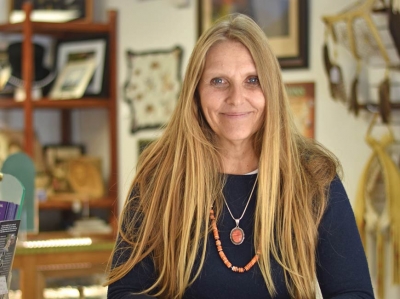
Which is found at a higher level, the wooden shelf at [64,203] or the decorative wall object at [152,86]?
the decorative wall object at [152,86]

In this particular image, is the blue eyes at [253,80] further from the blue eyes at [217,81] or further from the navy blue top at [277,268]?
the navy blue top at [277,268]

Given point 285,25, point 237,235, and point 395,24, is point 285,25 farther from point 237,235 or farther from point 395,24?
point 237,235

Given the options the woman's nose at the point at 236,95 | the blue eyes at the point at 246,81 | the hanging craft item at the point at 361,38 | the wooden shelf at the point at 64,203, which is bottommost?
the wooden shelf at the point at 64,203

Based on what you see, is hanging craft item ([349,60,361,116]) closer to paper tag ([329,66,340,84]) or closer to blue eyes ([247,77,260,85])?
paper tag ([329,66,340,84])

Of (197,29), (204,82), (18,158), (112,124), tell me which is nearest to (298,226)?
(204,82)

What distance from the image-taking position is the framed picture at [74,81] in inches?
178

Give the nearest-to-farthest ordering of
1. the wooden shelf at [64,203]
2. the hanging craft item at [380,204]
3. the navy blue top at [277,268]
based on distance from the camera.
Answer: the navy blue top at [277,268] < the hanging craft item at [380,204] < the wooden shelf at [64,203]

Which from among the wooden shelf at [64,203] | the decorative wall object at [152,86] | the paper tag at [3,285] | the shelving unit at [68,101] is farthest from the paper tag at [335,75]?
the paper tag at [3,285]

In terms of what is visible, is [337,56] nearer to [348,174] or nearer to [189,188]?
[348,174]

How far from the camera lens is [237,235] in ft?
5.91

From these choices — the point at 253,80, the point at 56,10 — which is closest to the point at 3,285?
the point at 253,80

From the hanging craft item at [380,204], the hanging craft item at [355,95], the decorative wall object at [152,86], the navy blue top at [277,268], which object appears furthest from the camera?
the decorative wall object at [152,86]

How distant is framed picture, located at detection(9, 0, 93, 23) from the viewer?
15.1ft

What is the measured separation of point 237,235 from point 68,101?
110 inches
